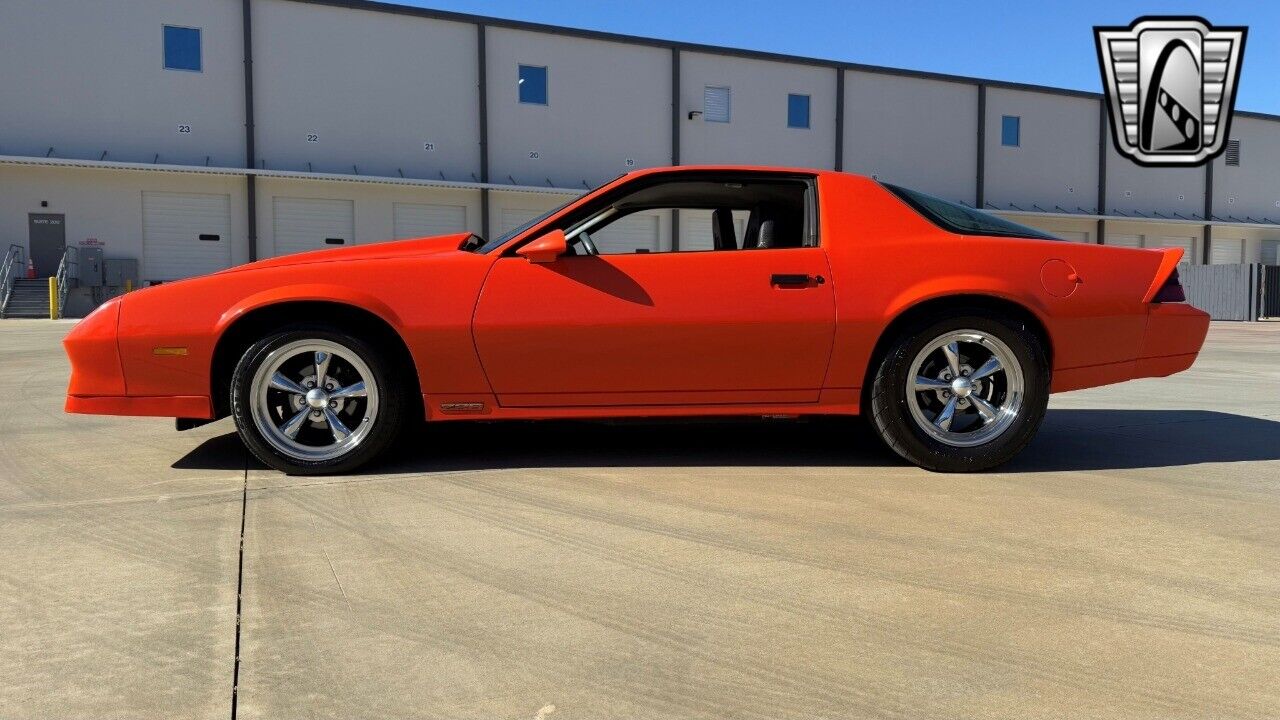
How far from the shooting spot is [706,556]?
2666 mm

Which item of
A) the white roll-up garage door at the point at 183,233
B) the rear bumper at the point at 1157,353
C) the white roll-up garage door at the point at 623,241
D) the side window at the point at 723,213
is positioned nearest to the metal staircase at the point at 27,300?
the white roll-up garage door at the point at 183,233

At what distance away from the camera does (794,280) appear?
3.76m

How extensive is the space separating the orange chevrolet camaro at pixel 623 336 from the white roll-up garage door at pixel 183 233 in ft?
71.8

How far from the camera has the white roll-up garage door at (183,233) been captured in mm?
23219

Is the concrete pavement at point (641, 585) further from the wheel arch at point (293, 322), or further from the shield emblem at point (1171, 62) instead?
the shield emblem at point (1171, 62)

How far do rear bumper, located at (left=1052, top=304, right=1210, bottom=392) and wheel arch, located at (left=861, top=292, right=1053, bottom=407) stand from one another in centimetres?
18

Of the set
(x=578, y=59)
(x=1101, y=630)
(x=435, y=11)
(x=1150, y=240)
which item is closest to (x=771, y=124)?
(x=578, y=59)

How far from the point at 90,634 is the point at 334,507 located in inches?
47.0

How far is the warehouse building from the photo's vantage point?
22141mm

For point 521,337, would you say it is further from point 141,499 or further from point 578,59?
point 578,59

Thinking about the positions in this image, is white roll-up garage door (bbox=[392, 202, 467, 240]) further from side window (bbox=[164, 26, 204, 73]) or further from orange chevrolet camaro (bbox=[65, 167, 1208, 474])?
orange chevrolet camaro (bbox=[65, 167, 1208, 474])

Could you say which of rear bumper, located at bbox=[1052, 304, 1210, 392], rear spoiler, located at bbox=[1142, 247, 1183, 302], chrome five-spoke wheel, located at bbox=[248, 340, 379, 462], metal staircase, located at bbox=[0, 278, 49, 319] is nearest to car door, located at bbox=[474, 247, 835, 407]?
chrome five-spoke wheel, located at bbox=[248, 340, 379, 462]

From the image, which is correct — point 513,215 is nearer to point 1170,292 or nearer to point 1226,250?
point 1170,292

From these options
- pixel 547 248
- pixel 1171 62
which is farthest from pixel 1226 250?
pixel 547 248
